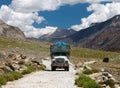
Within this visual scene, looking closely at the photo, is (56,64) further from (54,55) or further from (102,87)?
(102,87)

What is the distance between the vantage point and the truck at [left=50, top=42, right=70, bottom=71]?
62.8 m

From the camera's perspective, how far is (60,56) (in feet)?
210

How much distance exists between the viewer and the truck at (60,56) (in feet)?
206

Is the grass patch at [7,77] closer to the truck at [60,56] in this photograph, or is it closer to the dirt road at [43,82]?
the dirt road at [43,82]

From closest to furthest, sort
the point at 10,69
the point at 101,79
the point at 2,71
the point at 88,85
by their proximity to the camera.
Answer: the point at 88,85 → the point at 101,79 → the point at 2,71 → the point at 10,69

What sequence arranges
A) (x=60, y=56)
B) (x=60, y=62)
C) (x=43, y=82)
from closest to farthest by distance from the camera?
(x=43, y=82) → (x=60, y=62) → (x=60, y=56)

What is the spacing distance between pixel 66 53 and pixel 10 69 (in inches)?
817

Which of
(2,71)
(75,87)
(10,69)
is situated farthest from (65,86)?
(10,69)

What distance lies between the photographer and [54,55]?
65.1 metres

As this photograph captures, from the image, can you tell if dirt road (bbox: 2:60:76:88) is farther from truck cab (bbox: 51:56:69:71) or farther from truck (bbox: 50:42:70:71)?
truck (bbox: 50:42:70:71)

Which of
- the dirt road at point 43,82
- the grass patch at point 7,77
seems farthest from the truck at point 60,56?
the grass patch at point 7,77

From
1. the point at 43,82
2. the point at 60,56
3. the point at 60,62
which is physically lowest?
the point at 43,82

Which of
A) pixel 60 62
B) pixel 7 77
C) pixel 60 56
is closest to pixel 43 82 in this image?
pixel 7 77

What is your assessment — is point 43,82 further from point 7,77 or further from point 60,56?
point 60,56
